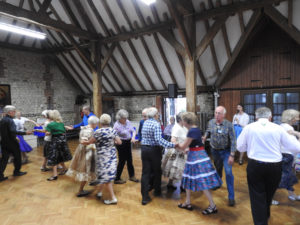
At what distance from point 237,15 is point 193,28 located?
1.22 m

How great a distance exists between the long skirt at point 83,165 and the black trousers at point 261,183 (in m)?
2.40

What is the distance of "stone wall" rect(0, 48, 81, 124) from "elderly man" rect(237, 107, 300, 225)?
29.2 feet

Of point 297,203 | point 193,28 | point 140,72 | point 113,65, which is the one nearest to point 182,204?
point 297,203

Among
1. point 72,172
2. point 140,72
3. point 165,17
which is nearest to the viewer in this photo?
point 72,172

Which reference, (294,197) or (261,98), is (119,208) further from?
(261,98)

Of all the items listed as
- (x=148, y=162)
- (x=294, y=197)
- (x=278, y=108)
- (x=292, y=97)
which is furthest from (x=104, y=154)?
(x=292, y=97)

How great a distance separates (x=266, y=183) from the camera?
224cm

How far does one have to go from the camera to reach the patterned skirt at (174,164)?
3.43 metres

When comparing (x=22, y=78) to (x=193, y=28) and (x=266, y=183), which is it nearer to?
(x=193, y=28)

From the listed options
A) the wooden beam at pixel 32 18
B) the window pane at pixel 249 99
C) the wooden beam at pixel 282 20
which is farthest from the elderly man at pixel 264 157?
the wooden beam at pixel 32 18

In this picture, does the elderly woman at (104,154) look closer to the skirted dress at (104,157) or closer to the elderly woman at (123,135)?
the skirted dress at (104,157)

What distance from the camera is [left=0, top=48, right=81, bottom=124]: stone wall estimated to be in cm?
826

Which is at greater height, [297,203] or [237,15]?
[237,15]

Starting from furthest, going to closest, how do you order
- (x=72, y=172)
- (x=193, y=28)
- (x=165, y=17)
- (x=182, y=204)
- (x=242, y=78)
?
(x=242, y=78) < (x=165, y=17) < (x=193, y=28) < (x=72, y=172) < (x=182, y=204)
